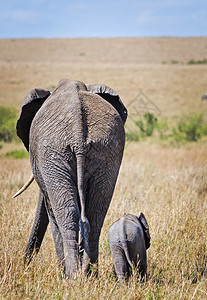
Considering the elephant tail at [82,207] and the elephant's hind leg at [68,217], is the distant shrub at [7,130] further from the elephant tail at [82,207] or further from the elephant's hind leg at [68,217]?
the elephant tail at [82,207]

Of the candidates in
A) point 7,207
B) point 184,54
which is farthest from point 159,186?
point 184,54

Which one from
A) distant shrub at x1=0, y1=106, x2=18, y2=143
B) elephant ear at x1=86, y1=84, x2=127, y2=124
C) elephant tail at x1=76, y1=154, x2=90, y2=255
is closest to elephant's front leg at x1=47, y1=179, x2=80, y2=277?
elephant tail at x1=76, y1=154, x2=90, y2=255

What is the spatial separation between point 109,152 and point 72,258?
849 millimetres

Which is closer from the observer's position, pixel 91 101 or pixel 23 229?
pixel 91 101

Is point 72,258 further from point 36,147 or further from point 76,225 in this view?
point 36,147

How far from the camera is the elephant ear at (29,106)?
12.6 ft

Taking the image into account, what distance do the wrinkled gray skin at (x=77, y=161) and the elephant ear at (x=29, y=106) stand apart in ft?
1.12

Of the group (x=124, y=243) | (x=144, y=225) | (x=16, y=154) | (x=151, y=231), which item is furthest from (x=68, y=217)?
(x=16, y=154)

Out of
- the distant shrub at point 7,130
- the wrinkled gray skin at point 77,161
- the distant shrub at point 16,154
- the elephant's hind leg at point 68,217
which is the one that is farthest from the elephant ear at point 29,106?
the distant shrub at point 7,130

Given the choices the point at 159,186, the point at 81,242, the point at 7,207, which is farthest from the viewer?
the point at 159,186

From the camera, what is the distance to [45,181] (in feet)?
11.1

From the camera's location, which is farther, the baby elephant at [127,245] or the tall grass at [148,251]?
the baby elephant at [127,245]

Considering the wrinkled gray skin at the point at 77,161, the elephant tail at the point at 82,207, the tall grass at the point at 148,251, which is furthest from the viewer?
the tall grass at the point at 148,251

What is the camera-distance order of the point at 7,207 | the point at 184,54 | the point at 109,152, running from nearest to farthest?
the point at 109,152
the point at 7,207
the point at 184,54
